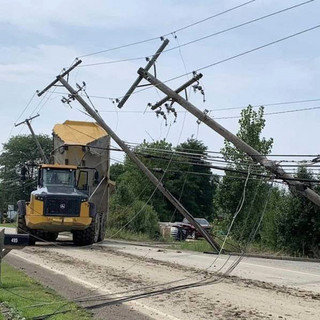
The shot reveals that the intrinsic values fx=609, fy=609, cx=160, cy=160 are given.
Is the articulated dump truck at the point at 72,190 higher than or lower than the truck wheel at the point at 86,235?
higher

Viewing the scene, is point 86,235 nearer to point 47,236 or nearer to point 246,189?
point 47,236

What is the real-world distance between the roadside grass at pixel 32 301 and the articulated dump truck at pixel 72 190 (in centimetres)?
1184

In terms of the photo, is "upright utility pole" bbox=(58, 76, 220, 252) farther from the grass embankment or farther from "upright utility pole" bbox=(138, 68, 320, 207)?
the grass embankment

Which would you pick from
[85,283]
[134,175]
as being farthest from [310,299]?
[134,175]

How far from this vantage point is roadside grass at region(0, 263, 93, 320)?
31.3ft

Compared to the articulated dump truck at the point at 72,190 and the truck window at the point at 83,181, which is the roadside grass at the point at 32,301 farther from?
the truck window at the point at 83,181

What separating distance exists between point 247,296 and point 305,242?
15.9 m

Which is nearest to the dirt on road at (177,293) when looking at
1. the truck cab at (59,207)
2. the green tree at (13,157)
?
the truck cab at (59,207)

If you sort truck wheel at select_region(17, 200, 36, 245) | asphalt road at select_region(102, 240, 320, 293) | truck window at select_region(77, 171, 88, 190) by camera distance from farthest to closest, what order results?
1. truck window at select_region(77, 171, 88, 190)
2. truck wheel at select_region(17, 200, 36, 245)
3. asphalt road at select_region(102, 240, 320, 293)

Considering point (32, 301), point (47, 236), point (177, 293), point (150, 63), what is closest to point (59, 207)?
point (47, 236)

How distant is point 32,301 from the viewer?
10727 mm

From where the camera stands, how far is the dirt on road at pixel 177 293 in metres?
10.1

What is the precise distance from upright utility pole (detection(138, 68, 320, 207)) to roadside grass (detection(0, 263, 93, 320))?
9.38 meters

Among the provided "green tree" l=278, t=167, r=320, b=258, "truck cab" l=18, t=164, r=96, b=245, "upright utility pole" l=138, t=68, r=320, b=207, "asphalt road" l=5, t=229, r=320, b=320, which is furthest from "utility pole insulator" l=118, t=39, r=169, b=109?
"green tree" l=278, t=167, r=320, b=258
